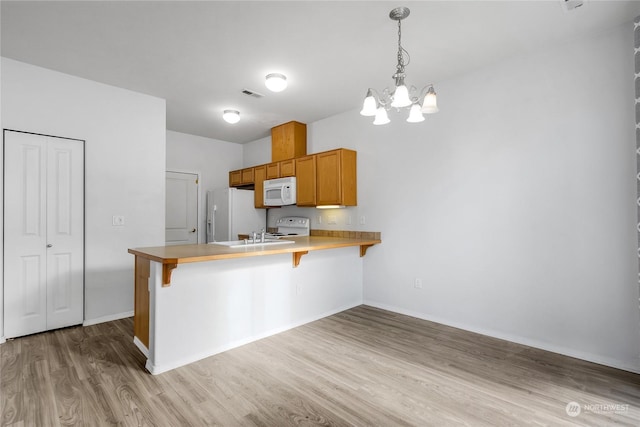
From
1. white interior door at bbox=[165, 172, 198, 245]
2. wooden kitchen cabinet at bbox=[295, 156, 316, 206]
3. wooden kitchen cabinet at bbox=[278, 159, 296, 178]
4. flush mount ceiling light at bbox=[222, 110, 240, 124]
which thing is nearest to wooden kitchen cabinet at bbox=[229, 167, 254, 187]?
white interior door at bbox=[165, 172, 198, 245]

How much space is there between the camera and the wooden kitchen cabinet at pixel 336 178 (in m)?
4.29

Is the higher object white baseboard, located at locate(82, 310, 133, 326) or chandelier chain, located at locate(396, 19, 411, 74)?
chandelier chain, located at locate(396, 19, 411, 74)

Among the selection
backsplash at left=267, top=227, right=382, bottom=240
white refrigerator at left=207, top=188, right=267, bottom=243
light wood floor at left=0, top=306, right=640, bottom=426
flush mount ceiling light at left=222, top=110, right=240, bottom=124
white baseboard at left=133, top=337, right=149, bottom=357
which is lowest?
light wood floor at left=0, top=306, right=640, bottom=426

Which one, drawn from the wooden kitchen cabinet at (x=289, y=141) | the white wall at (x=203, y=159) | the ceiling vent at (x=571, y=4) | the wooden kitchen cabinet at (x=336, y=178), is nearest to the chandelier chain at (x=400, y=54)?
the ceiling vent at (x=571, y=4)

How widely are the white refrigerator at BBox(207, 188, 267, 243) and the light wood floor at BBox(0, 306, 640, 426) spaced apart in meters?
2.58

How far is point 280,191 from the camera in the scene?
5039 mm

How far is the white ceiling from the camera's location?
234 centimetres

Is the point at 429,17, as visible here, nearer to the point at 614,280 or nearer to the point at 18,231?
the point at 614,280

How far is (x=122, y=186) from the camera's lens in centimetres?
376

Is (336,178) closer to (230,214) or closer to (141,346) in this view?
(230,214)

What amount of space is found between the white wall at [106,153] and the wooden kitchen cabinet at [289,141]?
5.77 feet

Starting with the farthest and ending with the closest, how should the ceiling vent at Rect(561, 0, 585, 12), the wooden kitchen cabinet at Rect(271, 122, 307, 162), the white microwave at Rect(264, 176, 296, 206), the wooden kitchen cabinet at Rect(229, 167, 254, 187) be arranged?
1. the wooden kitchen cabinet at Rect(229, 167, 254, 187)
2. the wooden kitchen cabinet at Rect(271, 122, 307, 162)
3. the white microwave at Rect(264, 176, 296, 206)
4. the ceiling vent at Rect(561, 0, 585, 12)

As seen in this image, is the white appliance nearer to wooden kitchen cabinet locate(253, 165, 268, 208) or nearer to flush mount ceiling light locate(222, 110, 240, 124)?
wooden kitchen cabinet locate(253, 165, 268, 208)

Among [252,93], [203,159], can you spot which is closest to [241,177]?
[203,159]
